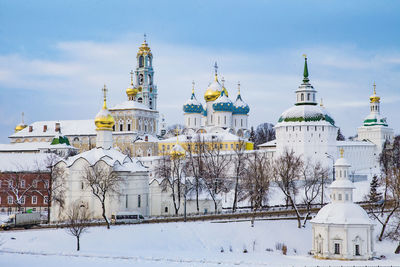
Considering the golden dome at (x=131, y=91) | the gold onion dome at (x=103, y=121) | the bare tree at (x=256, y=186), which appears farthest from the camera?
the golden dome at (x=131, y=91)

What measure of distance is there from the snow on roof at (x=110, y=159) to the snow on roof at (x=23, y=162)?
8.02 metres

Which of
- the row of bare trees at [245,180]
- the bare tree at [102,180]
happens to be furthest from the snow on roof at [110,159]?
the row of bare trees at [245,180]

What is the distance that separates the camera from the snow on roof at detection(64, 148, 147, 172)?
48.9m

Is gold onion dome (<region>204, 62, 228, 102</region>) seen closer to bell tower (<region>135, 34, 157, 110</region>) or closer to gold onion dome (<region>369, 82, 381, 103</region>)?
bell tower (<region>135, 34, 157, 110</region>)

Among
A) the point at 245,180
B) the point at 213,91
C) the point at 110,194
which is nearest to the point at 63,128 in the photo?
the point at 213,91

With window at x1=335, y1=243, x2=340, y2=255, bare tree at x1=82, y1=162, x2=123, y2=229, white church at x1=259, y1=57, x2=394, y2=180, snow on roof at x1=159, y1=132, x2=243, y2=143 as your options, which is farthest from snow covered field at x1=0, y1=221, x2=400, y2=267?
snow on roof at x1=159, y1=132, x2=243, y2=143

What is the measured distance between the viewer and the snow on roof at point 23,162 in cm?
5659

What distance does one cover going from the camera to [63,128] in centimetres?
9950

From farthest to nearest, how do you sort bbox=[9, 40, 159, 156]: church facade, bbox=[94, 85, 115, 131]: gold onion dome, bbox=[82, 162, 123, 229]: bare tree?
bbox=[9, 40, 159, 156]: church facade < bbox=[94, 85, 115, 131]: gold onion dome < bbox=[82, 162, 123, 229]: bare tree

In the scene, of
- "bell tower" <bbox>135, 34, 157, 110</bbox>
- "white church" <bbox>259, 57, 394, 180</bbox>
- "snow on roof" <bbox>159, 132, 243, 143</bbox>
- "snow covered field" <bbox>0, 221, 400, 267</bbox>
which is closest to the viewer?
"snow covered field" <bbox>0, 221, 400, 267</bbox>

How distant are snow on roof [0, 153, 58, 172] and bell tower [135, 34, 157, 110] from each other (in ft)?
151

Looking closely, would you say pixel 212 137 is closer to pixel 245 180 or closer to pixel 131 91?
pixel 131 91

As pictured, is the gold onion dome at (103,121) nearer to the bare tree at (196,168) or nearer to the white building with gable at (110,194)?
the white building with gable at (110,194)

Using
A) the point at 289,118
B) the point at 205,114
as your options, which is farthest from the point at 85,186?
the point at 205,114
